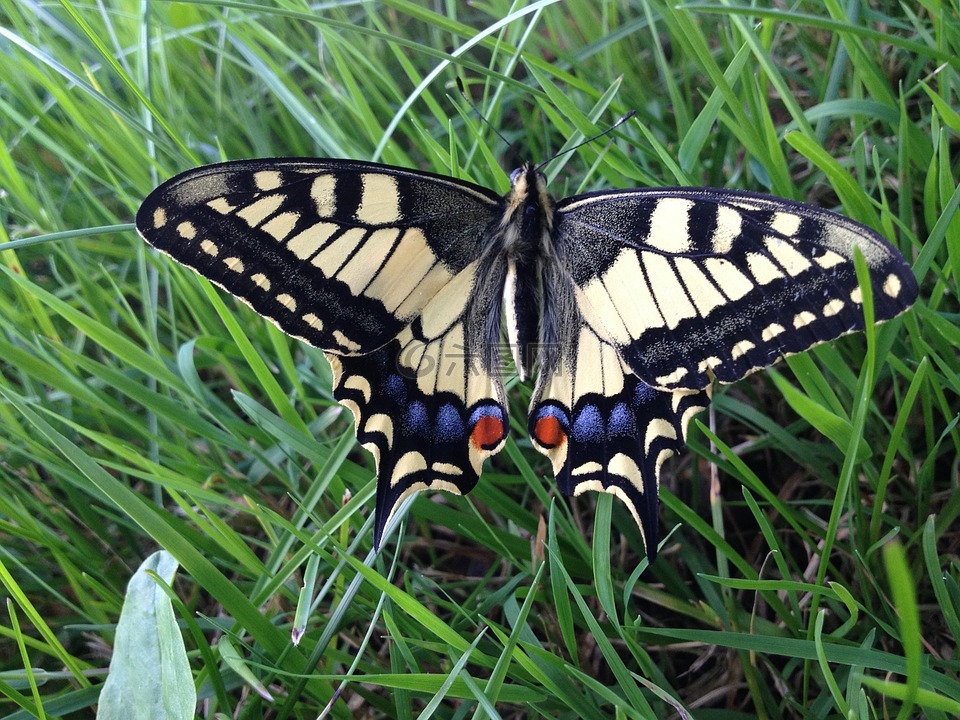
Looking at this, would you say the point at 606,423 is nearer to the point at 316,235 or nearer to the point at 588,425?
the point at 588,425

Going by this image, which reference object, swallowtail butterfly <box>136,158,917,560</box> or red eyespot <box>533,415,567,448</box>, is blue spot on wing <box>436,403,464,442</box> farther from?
red eyespot <box>533,415,567,448</box>

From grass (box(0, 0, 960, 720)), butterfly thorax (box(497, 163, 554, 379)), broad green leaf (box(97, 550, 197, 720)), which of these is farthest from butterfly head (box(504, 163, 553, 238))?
broad green leaf (box(97, 550, 197, 720))

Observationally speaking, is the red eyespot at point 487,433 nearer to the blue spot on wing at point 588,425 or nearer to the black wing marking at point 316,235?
the blue spot on wing at point 588,425

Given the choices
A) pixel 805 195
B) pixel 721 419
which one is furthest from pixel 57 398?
pixel 805 195

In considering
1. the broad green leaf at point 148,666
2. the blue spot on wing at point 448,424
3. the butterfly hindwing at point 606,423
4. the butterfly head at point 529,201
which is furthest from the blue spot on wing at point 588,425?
the broad green leaf at point 148,666

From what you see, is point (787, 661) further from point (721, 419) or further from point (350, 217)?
point (350, 217)

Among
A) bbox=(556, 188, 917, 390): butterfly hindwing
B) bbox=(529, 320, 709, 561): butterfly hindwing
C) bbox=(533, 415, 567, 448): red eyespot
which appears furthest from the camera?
bbox=(533, 415, 567, 448): red eyespot
